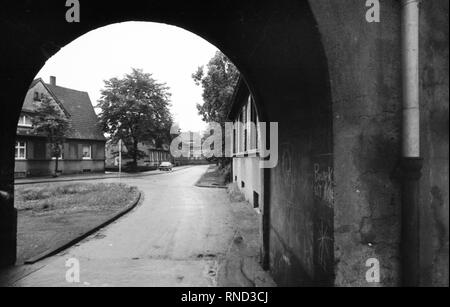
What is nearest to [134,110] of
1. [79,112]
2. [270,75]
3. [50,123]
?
[79,112]

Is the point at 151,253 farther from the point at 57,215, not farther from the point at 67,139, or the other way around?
the point at 67,139

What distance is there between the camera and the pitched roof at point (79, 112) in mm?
38156

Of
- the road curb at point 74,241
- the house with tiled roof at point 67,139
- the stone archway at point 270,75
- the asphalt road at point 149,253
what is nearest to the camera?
the stone archway at point 270,75

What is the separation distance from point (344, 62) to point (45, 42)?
415 centimetres

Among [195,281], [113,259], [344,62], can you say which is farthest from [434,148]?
[113,259]

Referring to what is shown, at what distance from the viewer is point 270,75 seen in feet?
14.2

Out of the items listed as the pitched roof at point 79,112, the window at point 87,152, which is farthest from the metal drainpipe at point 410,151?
the window at point 87,152

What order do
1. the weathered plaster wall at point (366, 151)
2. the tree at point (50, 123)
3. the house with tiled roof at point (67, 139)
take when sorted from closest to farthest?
1. the weathered plaster wall at point (366, 151)
2. the tree at point (50, 123)
3. the house with tiled roof at point (67, 139)

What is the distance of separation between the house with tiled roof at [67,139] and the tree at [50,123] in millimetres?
782

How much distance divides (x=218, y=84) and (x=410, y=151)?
26097 millimetres

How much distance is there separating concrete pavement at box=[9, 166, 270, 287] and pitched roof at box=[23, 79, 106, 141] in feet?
98.2

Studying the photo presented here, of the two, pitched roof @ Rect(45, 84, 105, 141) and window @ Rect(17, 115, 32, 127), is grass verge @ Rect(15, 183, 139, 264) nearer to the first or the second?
window @ Rect(17, 115, 32, 127)

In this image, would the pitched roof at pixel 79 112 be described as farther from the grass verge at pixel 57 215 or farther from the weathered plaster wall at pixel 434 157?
the weathered plaster wall at pixel 434 157
